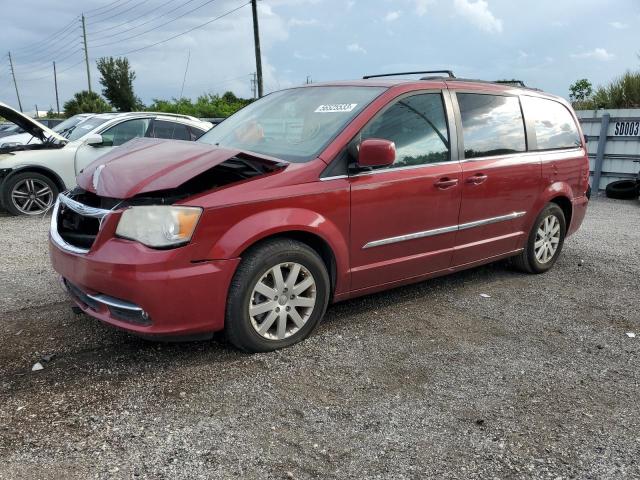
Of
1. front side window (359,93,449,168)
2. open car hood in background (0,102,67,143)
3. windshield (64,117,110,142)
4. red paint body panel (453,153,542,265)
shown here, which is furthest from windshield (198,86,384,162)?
windshield (64,117,110,142)

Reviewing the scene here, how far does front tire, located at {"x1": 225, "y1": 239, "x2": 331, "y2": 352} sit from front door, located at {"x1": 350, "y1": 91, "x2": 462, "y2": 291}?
39 centimetres

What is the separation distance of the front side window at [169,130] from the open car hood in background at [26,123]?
1.43 metres

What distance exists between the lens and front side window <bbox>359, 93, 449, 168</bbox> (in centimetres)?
399

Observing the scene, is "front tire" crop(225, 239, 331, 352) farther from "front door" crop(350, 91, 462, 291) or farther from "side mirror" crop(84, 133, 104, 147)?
"side mirror" crop(84, 133, 104, 147)

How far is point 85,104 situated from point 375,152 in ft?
162

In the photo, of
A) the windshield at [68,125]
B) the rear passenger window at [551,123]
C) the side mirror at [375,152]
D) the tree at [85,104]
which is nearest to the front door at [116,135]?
the windshield at [68,125]

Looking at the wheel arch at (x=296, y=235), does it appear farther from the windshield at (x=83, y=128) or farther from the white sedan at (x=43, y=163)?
the windshield at (x=83, y=128)

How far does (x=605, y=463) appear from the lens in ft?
8.45

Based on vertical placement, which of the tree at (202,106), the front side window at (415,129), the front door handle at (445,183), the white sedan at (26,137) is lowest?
the front door handle at (445,183)

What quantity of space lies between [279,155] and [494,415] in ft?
6.99

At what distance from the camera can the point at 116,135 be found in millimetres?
9055

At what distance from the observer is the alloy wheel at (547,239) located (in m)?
→ 5.42

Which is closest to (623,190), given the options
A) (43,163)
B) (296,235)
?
(296,235)

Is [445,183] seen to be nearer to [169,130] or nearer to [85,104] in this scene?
[169,130]
